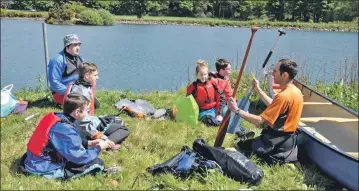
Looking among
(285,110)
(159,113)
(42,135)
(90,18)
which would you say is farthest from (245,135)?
(90,18)

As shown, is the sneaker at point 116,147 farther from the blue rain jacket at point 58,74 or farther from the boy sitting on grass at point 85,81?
the blue rain jacket at point 58,74

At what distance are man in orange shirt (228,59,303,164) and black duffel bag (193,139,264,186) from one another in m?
0.53

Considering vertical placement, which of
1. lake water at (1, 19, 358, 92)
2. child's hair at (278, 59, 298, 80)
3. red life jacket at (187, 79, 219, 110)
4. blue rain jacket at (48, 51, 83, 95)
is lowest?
lake water at (1, 19, 358, 92)

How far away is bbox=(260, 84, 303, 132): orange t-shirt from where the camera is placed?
4449 millimetres

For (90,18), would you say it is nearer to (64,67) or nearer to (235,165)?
(64,67)

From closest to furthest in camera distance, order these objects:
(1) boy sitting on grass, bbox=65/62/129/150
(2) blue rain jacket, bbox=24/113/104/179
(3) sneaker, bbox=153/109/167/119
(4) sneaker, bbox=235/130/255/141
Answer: (2) blue rain jacket, bbox=24/113/104/179, (1) boy sitting on grass, bbox=65/62/129/150, (4) sneaker, bbox=235/130/255/141, (3) sneaker, bbox=153/109/167/119

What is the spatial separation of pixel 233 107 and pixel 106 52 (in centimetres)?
1449

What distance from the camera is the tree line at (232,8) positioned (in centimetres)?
5819

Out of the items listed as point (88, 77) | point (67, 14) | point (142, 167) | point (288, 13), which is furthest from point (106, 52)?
point (288, 13)

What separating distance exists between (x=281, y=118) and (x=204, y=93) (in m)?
1.82

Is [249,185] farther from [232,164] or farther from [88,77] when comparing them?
[88,77]

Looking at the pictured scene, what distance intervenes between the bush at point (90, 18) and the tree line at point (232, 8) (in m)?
10.7

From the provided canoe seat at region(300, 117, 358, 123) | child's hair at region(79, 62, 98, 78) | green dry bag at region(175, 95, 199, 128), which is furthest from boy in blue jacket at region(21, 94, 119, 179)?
canoe seat at region(300, 117, 358, 123)

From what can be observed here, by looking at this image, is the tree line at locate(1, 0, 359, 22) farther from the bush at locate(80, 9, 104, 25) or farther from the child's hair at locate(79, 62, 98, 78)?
the child's hair at locate(79, 62, 98, 78)
